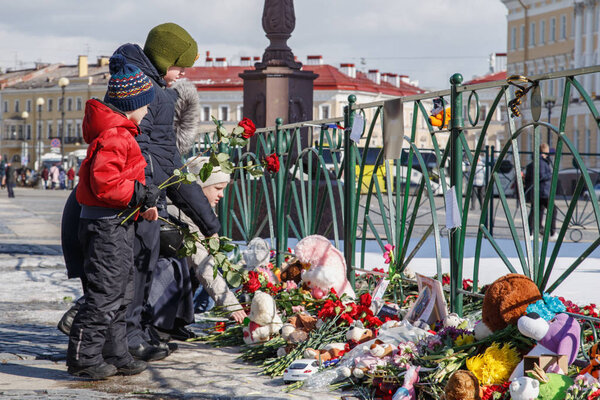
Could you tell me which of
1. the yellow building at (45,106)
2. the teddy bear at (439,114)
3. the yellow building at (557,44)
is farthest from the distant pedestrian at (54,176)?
the teddy bear at (439,114)

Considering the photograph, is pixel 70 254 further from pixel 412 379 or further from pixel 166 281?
pixel 412 379

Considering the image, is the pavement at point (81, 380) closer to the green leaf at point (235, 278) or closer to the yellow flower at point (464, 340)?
the green leaf at point (235, 278)

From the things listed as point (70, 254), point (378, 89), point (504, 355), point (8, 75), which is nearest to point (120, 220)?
point (70, 254)

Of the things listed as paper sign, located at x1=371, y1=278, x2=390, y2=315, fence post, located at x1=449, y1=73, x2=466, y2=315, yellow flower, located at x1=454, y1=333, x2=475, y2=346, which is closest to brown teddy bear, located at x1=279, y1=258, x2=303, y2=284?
paper sign, located at x1=371, y1=278, x2=390, y2=315

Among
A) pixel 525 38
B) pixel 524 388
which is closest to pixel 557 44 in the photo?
pixel 525 38

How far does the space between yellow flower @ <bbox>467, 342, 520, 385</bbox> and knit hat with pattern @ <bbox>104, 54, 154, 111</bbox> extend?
6.06 ft

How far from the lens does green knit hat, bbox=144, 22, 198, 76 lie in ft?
15.8

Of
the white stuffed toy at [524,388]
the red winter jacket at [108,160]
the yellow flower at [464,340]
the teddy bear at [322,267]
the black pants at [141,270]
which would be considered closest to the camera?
the white stuffed toy at [524,388]

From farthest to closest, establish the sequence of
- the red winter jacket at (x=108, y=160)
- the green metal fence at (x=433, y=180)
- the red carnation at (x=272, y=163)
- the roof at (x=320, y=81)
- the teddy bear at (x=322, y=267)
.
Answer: the roof at (x=320, y=81) → the teddy bear at (x=322, y=267) → the red carnation at (x=272, y=163) → the red winter jacket at (x=108, y=160) → the green metal fence at (x=433, y=180)

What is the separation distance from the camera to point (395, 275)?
16.8ft

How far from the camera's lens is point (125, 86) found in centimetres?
432

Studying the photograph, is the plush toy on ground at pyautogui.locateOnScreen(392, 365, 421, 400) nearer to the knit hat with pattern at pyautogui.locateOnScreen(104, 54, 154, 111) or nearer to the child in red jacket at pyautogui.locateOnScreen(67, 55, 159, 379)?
the child in red jacket at pyautogui.locateOnScreen(67, 55, 159, 379)

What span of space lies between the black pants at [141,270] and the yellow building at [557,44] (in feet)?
168

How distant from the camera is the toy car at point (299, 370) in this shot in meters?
4.12
